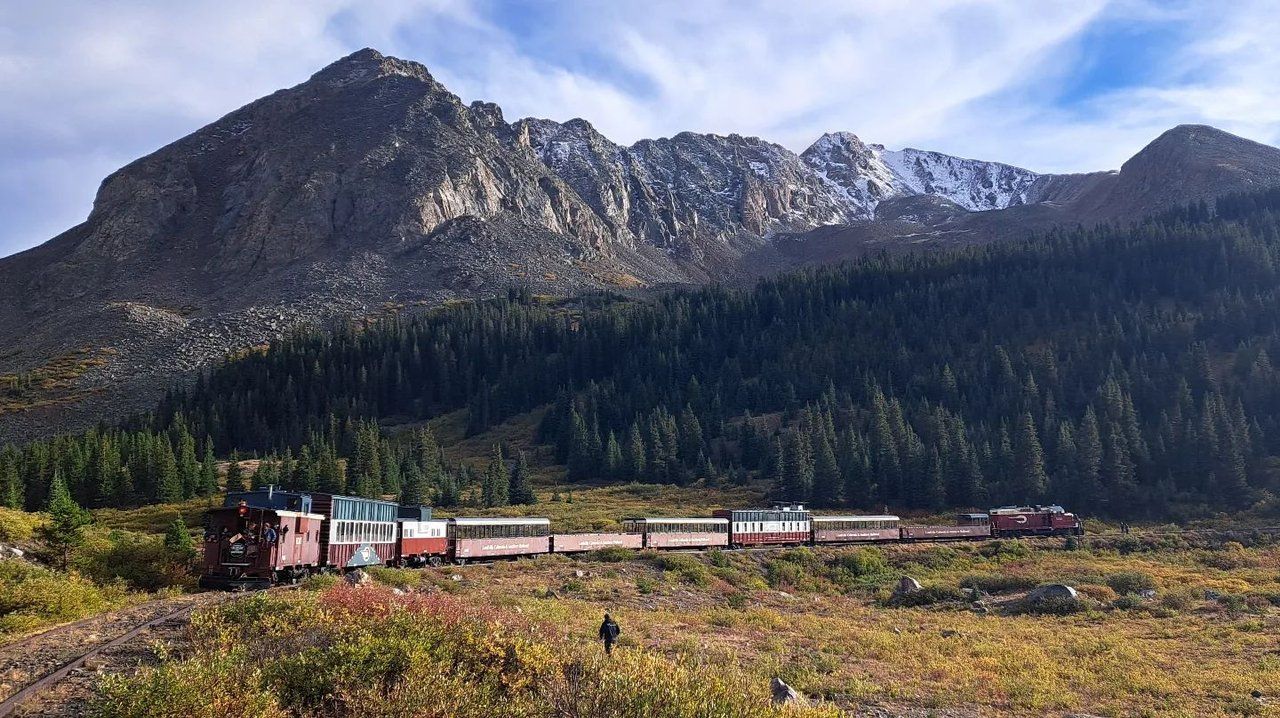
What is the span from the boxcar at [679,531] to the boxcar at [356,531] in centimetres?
1894

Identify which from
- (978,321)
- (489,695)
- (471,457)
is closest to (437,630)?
(489,695)

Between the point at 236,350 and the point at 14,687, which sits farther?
the point at 236,350

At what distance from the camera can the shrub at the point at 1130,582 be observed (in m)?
41.8

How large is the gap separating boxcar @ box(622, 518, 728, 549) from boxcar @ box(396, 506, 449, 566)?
1430cm

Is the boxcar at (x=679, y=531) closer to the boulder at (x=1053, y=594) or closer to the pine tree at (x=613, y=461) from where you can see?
the boulder at (x=1053, y=594)

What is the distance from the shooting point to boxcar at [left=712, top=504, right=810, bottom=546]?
60.6m

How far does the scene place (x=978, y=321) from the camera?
543 ft

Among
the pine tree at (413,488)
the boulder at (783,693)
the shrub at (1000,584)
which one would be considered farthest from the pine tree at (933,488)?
the boulder at (783,693)

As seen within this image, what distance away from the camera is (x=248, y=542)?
27.8 metres

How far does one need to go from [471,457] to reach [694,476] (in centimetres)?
4074

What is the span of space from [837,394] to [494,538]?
103 m

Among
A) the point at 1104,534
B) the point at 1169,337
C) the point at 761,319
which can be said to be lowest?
the point at 1104,534

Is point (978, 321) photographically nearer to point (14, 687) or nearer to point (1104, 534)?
point (1104, 534)

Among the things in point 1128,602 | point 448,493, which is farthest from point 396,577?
point 448,493
